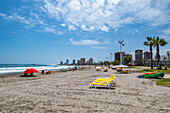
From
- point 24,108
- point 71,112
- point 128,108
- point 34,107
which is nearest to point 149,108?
point 128,108

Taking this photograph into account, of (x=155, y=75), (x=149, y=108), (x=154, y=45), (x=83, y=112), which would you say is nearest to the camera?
(x=83, y=112)

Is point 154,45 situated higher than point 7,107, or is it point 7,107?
point 154,45

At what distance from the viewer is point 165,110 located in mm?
4285

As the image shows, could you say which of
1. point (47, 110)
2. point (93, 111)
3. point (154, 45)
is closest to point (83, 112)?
point (93, 111)

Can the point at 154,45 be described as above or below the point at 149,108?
above

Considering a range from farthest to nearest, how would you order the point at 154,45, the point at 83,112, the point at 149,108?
1. the point at 154,45
2. the point at 149,108
3. the point at 83,112

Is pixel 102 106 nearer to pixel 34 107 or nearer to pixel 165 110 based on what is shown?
pixel 165 110

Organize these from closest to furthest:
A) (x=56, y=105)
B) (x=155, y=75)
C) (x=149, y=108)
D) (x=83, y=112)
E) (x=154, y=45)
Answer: (x=83, y=112), (x=149, y=108), (x=56, y=105), (x=155, y=75), (x=154, y=45)

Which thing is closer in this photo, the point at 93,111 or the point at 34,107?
the point at 93,111

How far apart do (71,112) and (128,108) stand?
2204 millimetres

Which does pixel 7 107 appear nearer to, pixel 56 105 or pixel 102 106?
pixel 56 105

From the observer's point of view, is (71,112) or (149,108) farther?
(149,108)

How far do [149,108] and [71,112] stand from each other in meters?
3.00

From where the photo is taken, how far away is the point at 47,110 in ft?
14.5
